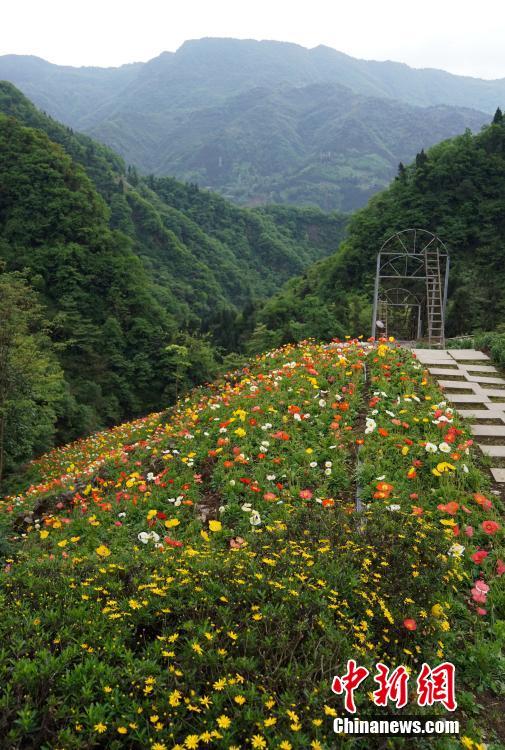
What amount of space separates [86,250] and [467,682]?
43.3m

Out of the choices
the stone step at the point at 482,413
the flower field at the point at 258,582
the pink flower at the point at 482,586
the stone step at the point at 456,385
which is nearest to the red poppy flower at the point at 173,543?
the flower field at the point at 258,582

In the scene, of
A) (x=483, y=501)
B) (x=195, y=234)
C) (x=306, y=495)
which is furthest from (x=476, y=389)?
(x=195, y=234)

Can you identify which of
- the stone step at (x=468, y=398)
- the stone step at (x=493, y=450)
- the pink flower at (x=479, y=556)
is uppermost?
the stone step at (x=468, y=398)

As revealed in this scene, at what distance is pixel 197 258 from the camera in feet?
259

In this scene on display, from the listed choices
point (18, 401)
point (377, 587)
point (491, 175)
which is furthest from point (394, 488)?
point (491, 175)

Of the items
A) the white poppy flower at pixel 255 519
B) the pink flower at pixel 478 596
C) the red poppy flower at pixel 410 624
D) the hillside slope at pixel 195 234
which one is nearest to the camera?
the red poppy flower at pixel 410 624

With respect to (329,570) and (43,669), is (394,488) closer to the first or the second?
(329,570)

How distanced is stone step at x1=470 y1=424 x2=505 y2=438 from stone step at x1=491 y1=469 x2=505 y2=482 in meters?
0.76

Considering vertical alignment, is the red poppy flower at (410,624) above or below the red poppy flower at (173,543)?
above

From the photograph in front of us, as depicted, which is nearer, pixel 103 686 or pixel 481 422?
pixel 103 686

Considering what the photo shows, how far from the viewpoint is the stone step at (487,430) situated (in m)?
5.79

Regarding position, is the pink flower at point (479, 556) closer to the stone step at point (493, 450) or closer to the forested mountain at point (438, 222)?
the stone step at point (493, 450)

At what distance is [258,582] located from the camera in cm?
292

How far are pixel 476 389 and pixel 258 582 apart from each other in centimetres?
546
